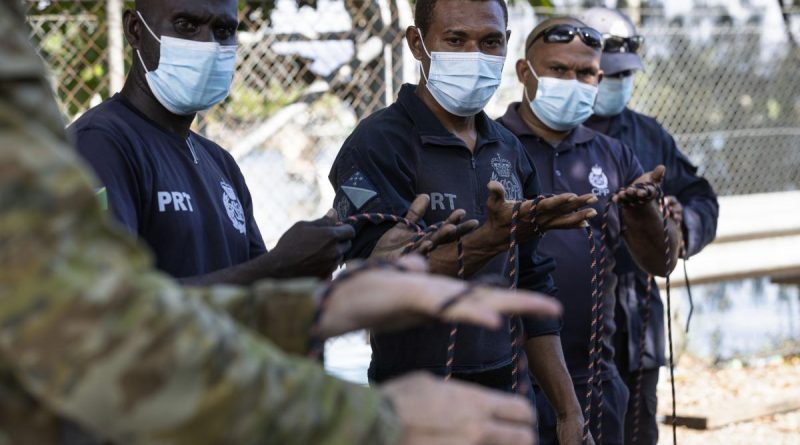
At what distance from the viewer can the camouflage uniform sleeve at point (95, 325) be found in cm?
112

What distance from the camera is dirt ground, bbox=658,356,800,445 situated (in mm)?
7016

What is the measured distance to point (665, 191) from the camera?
5.48m

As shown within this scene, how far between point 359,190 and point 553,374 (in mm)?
936

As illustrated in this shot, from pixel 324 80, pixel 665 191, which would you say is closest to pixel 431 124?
pixel 665 191

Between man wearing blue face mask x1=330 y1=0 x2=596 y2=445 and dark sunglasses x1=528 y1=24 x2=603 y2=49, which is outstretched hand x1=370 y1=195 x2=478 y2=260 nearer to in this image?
man wearing blue face mask x1=330 y1=0 x2=596 y2=445

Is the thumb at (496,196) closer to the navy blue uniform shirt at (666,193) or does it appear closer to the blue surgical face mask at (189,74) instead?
the blue surgical face mask at (189,74)

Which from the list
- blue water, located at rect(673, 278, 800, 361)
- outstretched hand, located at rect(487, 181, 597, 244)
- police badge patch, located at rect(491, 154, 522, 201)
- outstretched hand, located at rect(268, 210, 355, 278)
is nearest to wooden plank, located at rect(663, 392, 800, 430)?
blue water, located at rect(673, 278, 800, 361)

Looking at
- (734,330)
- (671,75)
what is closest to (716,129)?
(671,75)

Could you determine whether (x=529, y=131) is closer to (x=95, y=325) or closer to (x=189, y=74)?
(x=189, y=74)

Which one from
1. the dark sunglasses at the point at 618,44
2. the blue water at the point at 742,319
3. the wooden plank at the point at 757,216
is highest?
the dark sunglasses at the point at 618,44

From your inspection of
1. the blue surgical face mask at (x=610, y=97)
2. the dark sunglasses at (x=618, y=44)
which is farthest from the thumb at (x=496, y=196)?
the dark sunglasses at (x=618, y=44)

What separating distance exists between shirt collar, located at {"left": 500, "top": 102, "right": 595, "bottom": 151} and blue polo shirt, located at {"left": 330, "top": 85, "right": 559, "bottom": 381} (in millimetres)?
949

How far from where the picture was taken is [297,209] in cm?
688

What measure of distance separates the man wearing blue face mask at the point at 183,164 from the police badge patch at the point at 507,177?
2.62 ft
